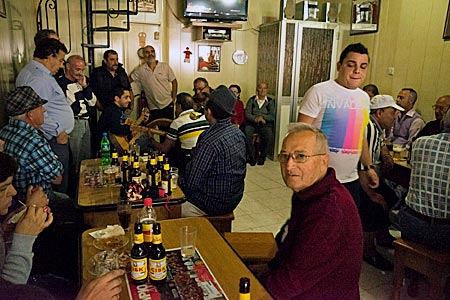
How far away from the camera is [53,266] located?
224 centimetres

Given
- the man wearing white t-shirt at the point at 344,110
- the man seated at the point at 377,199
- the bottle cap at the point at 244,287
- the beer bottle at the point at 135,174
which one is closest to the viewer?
the bottle cap at the point at 244,287

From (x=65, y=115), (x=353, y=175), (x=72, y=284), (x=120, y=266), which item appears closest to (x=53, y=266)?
(x=72, y=284)

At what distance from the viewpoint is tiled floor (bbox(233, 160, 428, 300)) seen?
263cm

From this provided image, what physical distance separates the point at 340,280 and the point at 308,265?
152mm

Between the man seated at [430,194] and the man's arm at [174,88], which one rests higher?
the man's arm at [174,88]

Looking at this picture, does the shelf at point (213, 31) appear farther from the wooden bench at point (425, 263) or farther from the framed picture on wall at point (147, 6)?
the wooden bench at point (425, 263)

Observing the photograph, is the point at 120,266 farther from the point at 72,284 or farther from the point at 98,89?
the point at 98,89

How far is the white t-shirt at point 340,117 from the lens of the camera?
7.82 ft

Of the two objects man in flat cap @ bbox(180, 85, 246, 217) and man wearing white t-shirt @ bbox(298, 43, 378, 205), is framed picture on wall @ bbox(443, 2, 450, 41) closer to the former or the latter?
man wearing white t-shirt @ bbox(298, 43, 378, 205)

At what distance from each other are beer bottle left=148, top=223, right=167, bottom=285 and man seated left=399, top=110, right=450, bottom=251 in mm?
1587

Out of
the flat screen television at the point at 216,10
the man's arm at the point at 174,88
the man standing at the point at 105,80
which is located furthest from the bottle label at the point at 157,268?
the flat screen television at the point at 216,10

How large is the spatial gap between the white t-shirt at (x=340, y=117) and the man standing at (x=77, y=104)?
102 inches

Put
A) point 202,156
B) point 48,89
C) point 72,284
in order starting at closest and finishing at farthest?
point 72,284, point 202,156, point 48,89

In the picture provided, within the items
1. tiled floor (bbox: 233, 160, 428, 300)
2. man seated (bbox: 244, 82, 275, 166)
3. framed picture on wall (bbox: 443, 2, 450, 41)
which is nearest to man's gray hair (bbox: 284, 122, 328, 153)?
tiled floor (bbox: 233, 160, 428, 300)
